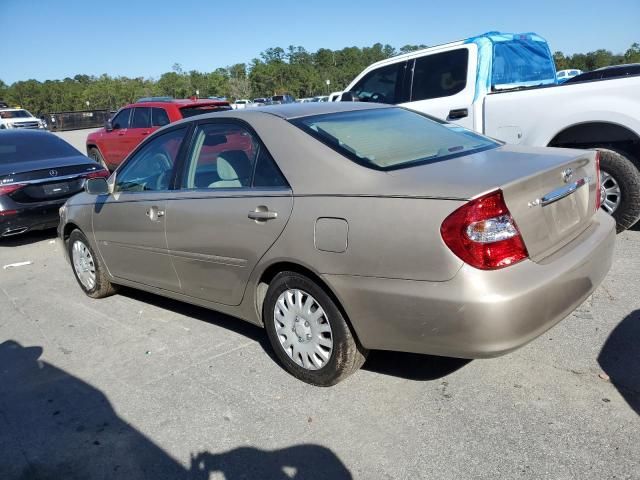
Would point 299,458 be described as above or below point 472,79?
below

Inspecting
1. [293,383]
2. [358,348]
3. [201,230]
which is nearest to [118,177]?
[201,230]

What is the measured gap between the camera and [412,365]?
338cm

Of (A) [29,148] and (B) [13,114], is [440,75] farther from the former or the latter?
(B) [13,114]

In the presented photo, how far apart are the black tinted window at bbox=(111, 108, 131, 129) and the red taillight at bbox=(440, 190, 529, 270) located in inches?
452

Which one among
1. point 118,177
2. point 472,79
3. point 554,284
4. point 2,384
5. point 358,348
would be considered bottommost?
point 2,384

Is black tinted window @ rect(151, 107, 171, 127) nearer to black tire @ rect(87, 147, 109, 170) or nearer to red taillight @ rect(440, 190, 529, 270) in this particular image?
black tire @ rect(87, 147, 109, 170)

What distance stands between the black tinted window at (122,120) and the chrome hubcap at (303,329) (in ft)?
34.7

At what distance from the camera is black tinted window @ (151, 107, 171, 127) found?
11.2 m

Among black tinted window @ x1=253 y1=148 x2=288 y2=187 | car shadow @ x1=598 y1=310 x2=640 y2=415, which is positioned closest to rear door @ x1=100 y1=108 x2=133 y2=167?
black tinted window @ x1=253 y1=148 x2=288 y2=187

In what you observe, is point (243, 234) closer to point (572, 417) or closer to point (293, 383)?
point (293, 383)

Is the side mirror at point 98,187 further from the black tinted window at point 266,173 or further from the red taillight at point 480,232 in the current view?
the red taillight at point 480,232

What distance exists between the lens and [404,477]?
2400mm

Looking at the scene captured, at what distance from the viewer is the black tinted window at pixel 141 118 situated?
38.4 ft

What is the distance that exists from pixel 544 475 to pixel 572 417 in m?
0.48
